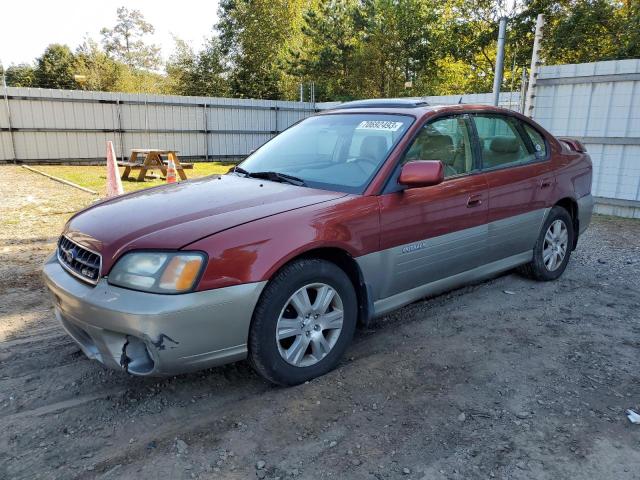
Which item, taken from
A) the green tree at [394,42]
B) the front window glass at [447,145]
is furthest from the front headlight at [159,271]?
the green tree at [394,42]

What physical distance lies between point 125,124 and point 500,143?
1498 centimetres

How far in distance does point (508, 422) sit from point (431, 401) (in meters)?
0.42

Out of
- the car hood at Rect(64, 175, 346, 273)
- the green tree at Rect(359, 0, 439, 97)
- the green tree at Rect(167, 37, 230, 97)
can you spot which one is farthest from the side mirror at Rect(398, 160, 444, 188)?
the green tree at Rect(167, 37, 230, 97)

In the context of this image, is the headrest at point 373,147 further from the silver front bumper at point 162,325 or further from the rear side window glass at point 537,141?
the rear side window glass at point 537,141

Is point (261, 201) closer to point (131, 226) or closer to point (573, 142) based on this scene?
point (131, 226)

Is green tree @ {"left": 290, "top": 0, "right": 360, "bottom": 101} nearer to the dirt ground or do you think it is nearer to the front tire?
the dirt ground

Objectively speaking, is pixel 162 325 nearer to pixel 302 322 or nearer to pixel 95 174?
pixel 302 322

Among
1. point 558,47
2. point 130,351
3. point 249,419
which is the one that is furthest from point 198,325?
point 558,47

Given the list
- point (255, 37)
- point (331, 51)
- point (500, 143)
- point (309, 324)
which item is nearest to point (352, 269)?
point (309, 324)

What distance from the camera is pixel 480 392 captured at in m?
2.94

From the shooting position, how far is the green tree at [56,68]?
38.2 meters

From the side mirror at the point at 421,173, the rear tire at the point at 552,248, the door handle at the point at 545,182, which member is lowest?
the rear tire at the point at 552,248

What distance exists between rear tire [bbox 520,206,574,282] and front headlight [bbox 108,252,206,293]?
3.47 meters

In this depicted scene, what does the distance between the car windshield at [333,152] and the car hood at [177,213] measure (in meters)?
0.18
